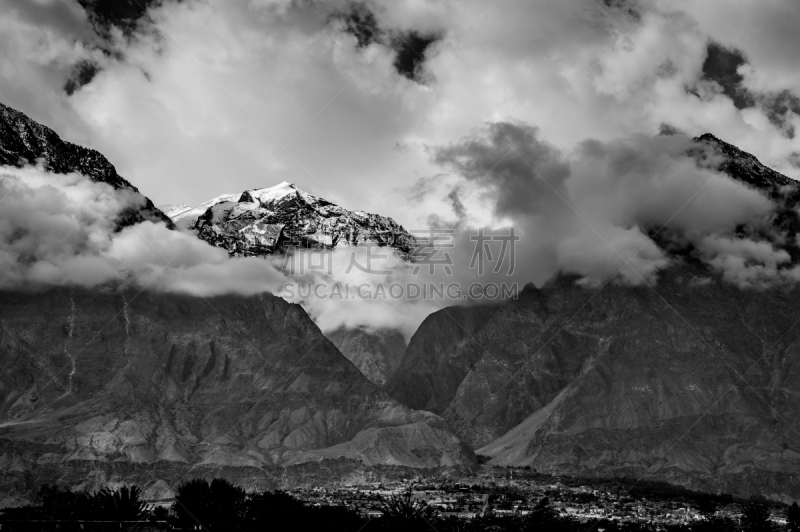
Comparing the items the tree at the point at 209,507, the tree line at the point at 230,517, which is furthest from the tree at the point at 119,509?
the tree at the point at 209,507

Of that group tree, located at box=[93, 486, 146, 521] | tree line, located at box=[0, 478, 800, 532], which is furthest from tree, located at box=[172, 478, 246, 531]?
tree, located at box=[93, 486, 146, 521]

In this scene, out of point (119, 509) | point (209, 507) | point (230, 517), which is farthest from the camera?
point (209, 507)

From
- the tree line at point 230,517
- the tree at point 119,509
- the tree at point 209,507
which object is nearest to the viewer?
the tree at point 119,509

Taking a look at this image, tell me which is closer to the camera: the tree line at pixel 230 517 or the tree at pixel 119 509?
the tree at pixel 119 509

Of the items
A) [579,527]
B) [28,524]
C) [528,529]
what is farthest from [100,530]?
[579,527]

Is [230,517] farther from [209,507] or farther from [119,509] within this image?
[119,509]

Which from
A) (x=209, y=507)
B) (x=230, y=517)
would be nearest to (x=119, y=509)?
(x=230, y=517)

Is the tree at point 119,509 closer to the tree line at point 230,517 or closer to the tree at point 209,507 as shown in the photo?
the tree line at point 230,517

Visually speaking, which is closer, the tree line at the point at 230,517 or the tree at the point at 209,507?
the tree line at the point at 230,517

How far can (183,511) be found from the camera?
170m

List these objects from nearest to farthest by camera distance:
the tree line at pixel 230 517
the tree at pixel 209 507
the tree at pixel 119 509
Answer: the tree at pixel 119 509 < the tree line at pixel 230 517 < the tree at pixel 209 507

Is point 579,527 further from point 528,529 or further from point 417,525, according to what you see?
point 417,525

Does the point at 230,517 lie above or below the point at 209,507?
below

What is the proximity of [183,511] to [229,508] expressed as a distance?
7.86 metres
